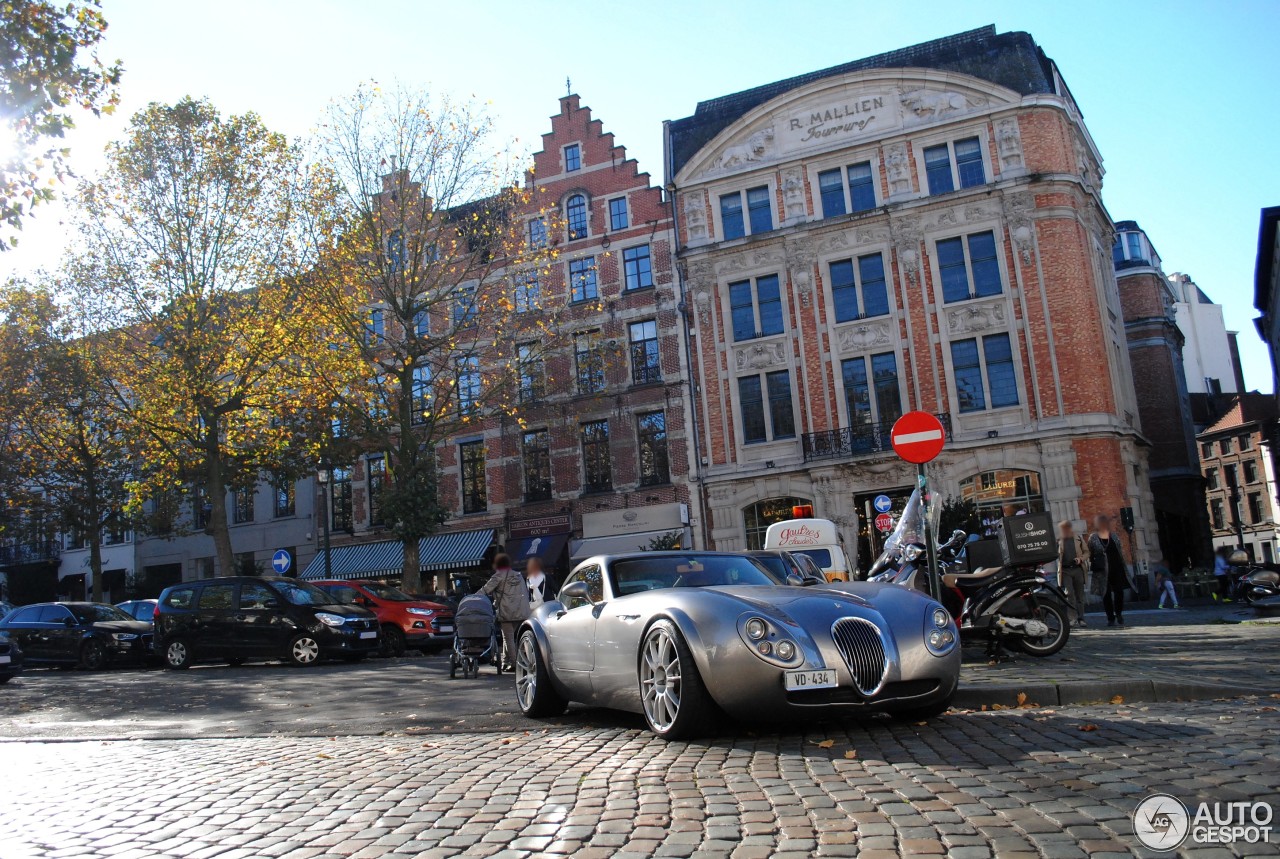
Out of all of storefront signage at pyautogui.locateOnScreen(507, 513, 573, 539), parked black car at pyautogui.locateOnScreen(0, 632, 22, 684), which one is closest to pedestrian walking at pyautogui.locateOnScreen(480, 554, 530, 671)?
parked black car at pyautogui.locateOnScreen(0, 632, 22, 684)

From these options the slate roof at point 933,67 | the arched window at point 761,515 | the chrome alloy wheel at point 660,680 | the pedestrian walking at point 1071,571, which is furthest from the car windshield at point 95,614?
the slate roof at point 933,67

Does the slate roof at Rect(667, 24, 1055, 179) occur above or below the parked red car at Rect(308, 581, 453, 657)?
above

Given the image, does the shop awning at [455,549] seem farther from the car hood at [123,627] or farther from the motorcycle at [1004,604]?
the motorcycle at [1004,604]

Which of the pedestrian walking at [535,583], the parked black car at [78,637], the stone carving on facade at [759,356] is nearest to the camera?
the pedestrian walking at [535,583]

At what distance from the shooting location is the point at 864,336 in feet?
96.4

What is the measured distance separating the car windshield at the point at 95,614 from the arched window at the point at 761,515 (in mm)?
16952

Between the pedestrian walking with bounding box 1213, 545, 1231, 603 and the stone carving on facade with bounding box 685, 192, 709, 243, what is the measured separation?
1726 centimetres

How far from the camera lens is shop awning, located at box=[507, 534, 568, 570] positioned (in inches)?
1230

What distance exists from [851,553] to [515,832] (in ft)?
81.3

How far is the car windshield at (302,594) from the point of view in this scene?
17202mm

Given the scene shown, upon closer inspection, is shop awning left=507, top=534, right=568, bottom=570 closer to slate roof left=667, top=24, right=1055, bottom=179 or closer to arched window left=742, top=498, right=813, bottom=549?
arched window left=742, top=498, right=813, bottom=549

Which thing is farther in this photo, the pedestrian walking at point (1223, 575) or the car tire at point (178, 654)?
the pedestrian walking at point (1223, 575)

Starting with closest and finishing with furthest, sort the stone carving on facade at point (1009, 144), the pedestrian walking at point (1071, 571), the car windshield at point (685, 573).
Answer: the car windshield at point (685, 573) → the pedestrian walking at point (1071, 571) → the stone carving on facade at point (1009, 144)

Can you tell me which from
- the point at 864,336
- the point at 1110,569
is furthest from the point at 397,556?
the point at 1110,569
